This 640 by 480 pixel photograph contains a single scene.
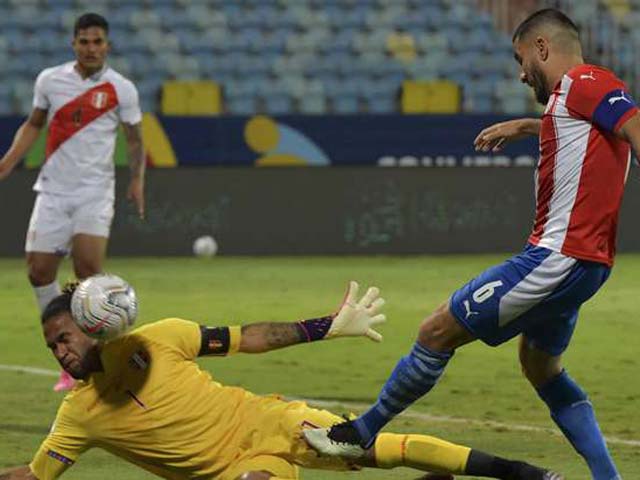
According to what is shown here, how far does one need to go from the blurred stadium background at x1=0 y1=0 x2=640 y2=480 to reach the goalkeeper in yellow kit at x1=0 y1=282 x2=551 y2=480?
5.64 m

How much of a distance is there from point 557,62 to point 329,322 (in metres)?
1.40

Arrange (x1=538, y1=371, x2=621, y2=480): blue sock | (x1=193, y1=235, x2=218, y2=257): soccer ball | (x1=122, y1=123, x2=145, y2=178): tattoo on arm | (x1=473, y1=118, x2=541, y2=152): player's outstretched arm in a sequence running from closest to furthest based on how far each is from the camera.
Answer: (x1=538, y1=371, x2=621, y2=480): blue sock → (x1=473, y1=118, x2=541, y2=152): player's outstretched arm → (x1=122, y1=123, x2=145, y2=178): tattoo on arm → (x1=193, y1=235, x2=218, y2=257): soccer ball

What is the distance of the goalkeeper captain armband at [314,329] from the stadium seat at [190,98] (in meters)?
15.4

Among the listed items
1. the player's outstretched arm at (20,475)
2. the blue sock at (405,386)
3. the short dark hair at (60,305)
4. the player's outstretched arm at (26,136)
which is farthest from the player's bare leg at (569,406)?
the player's outstretched arm at (26,136)

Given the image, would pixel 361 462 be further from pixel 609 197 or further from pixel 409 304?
pixel 409 304

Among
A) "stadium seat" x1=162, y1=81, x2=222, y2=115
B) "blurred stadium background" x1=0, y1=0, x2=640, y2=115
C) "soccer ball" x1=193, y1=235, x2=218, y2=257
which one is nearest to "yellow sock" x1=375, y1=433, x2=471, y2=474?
"soccer ball" x1=193, y1=235, x2=218, y2=257

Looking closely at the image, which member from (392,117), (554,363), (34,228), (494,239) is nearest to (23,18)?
(392,117)

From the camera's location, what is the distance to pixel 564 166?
674 cm

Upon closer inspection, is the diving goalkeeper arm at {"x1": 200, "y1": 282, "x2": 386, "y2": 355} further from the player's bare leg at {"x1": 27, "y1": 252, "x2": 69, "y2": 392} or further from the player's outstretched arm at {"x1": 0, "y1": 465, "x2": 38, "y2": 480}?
the player's bare leg at {"x1": 27, "y1": 252, "x2": 69, "y2": 392}

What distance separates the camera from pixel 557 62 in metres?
6.88

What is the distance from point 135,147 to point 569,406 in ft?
16.8

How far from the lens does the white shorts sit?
11289mm

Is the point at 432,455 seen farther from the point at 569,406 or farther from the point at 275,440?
the point at 569,406

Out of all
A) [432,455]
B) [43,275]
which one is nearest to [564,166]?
[432,455]
